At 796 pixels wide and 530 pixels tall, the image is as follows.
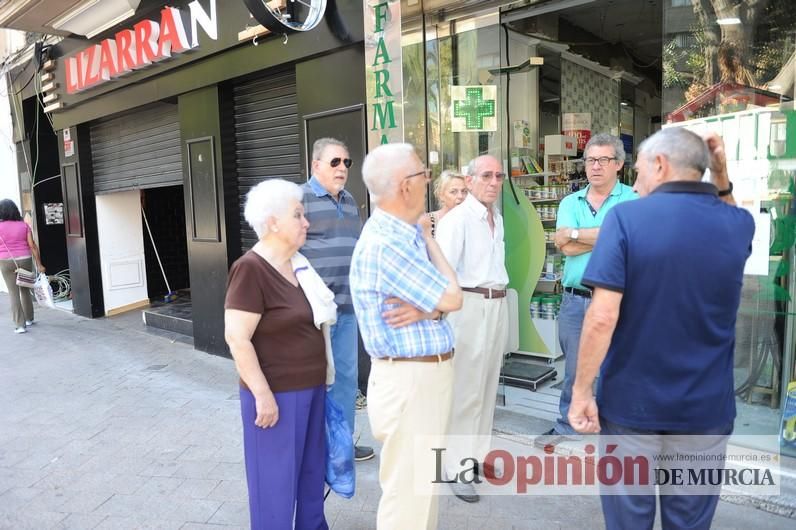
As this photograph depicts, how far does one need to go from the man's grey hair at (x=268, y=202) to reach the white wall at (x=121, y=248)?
7654 millimetres

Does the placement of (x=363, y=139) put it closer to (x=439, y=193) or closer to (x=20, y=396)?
(x=439, y=193)

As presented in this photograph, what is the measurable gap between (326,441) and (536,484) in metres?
1.36

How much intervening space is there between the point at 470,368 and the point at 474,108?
7.43 feet

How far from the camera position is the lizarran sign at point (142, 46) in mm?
5905

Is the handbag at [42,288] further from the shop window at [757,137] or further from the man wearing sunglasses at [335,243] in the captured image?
the shop window at [757,137]

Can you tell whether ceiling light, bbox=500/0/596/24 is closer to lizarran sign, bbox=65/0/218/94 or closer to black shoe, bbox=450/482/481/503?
lizarran sign, bbox=65/0/218/94

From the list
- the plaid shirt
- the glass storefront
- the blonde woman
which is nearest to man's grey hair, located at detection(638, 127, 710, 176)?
the plaid shirt

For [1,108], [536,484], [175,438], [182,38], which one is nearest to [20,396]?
[175,438]

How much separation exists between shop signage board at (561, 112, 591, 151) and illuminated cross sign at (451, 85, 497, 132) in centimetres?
305

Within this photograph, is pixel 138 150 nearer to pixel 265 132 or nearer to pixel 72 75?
pixel 72 75

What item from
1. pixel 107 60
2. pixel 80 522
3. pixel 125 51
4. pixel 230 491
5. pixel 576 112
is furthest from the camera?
pixel 576 112

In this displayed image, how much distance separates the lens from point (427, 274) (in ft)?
6.60

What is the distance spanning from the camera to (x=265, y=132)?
5836 millimetres

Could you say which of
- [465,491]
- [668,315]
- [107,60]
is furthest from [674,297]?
[107,60]
